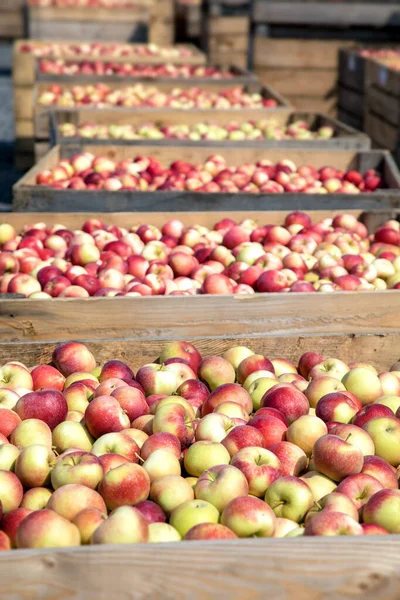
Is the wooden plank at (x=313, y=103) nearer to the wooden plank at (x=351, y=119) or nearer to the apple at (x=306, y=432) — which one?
the wooden plank at (x=351, y=119)

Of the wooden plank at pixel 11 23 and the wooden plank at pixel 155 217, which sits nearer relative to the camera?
the wooden plank at pixel 155 217

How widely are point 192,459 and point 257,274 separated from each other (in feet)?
5.19

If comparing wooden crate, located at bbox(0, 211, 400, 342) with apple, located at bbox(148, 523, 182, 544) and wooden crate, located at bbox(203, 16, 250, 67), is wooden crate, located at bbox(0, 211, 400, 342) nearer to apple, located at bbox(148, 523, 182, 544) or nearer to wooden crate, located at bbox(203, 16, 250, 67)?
apple, located at bbox(148, 523, 182, 544)

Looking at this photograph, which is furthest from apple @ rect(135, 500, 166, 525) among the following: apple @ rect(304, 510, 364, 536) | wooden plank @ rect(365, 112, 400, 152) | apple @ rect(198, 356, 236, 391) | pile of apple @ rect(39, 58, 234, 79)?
pile of apple @ rect(39, 58, 234, 79)

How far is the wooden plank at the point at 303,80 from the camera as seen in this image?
33.2 feet

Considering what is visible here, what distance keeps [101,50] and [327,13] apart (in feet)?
10.4

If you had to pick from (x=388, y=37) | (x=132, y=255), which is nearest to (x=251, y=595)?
(x=132, y=255)

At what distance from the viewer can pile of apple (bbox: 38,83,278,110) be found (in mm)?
7578

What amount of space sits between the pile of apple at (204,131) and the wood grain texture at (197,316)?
3260 millimetres

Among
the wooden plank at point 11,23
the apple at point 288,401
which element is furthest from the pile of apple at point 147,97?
the wooden plank at point 11,23

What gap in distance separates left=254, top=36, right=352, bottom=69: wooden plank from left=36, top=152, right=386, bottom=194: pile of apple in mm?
4913

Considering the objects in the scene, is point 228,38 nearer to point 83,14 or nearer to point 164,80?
point 83,14

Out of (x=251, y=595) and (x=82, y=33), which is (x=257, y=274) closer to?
(x=251, y=595)

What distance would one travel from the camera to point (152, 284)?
353 cm
